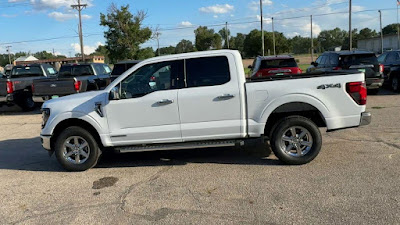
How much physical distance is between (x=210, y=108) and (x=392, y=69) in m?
11.6

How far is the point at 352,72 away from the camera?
581cm

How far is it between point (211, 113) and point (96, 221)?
242cm

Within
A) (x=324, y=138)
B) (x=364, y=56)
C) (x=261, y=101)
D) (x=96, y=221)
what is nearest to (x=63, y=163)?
(x=96, y=221)

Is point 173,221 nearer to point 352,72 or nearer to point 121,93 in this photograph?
point 121,93

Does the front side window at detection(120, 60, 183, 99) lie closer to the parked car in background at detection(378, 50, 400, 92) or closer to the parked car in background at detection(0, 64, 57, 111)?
the parked car in background at detection(0, 64, 57, 111)

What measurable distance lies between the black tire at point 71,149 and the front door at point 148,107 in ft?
1.35

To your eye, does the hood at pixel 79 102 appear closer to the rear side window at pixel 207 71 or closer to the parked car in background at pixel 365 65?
the rear side window at pixel 207 71

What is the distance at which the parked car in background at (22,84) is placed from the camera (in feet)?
45.5

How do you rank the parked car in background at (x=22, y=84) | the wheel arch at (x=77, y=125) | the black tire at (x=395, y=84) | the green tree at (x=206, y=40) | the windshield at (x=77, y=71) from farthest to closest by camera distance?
the green tree at (x=206, y=40), the windshield at (x=77, y=71), the black tire at (x=395, y=84), the parked car in background at (x=22, y=84), the wheel arch at (x=77, y=125)

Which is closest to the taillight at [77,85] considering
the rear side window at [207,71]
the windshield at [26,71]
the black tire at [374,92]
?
the windshield at [26,71]

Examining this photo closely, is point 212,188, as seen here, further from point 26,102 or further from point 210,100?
point 26,102

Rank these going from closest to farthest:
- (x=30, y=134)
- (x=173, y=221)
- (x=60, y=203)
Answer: (x=173, y=221)
(x=60, y=203)
(x=30, y=134)

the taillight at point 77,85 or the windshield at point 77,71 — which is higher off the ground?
the windshield at point 77,71

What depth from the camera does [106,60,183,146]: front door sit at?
5.73 m
